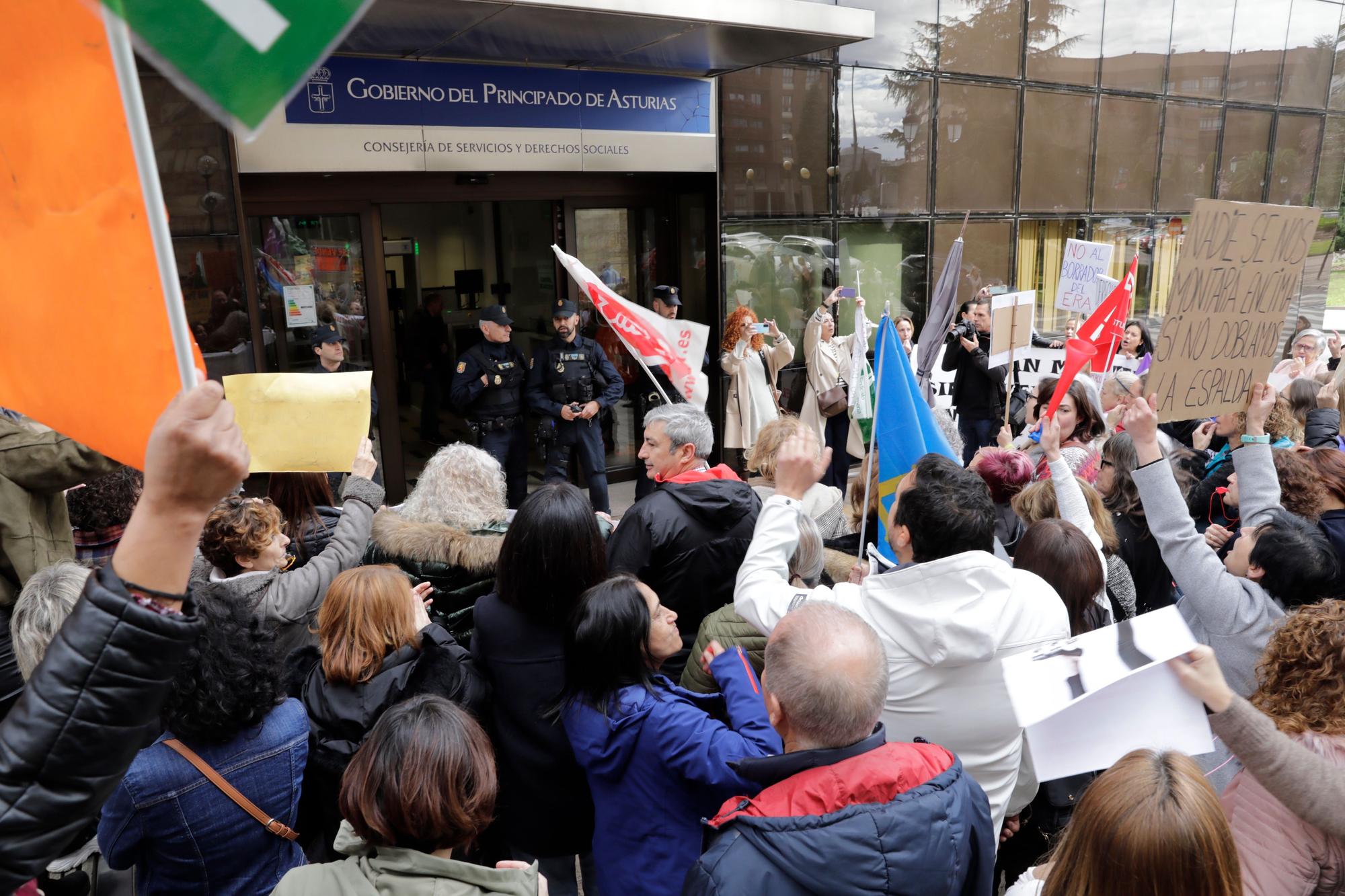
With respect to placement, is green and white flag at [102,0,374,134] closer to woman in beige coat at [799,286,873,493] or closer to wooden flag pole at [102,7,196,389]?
wooden flag pole at [102,7,196,389]

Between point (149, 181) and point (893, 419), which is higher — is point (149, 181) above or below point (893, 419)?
above

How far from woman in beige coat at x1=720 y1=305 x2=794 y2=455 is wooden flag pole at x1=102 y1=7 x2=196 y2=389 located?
25.3 feet

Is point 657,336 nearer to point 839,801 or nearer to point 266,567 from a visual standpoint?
point 266,567

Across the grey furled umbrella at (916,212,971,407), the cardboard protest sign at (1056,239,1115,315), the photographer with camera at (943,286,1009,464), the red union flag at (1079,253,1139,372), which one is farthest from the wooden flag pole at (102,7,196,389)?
the cardboard protest sign at (1056,239,1115,315)

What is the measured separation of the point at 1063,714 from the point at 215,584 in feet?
8.68

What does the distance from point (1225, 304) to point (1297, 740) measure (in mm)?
2381

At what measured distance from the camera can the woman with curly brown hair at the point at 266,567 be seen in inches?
132

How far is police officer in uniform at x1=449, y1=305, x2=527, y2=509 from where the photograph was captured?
793 centimetres

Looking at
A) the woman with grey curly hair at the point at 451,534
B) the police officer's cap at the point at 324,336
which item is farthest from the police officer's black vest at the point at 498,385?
the woman with grey curly hair at the point at 451,534

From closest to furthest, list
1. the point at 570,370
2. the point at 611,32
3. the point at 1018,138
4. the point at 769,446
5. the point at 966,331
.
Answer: the point at 769,446 < the point at 611,32 < the point at 570,370 < the point at 966,331 < the point at 1018,138

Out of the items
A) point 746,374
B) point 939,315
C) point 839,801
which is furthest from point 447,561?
point 746,374

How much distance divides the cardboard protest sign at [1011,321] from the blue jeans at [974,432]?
74.3 inches

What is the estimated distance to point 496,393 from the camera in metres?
8.02

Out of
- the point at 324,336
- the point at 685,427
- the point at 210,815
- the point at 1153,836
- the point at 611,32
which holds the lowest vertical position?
the point at 210,815
